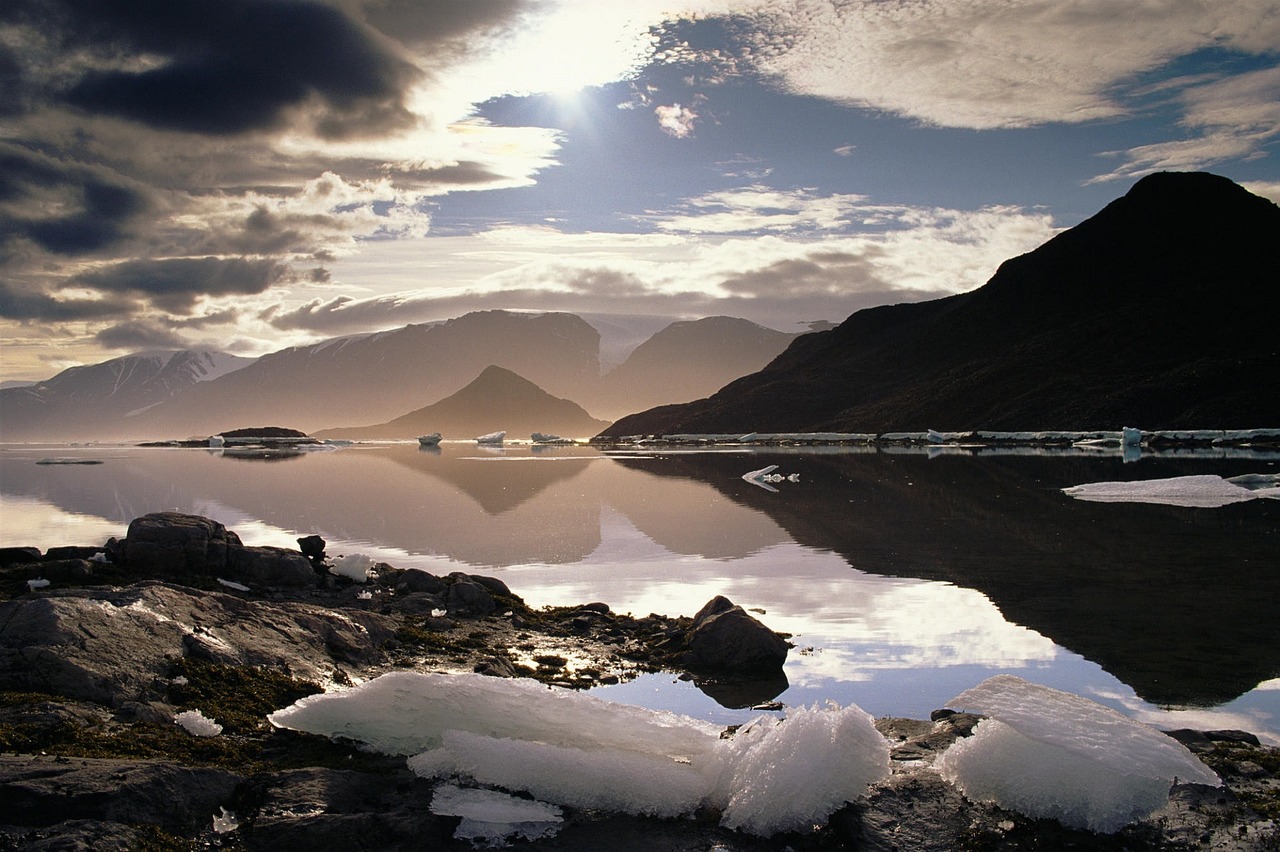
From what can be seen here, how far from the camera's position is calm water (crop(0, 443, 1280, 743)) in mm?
11055

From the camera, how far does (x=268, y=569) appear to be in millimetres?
15859

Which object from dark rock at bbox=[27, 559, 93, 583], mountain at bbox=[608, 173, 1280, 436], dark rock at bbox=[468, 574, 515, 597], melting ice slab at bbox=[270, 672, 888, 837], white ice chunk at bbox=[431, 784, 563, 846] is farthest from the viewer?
mountain at bbox=[608, 173, 1280, 436]

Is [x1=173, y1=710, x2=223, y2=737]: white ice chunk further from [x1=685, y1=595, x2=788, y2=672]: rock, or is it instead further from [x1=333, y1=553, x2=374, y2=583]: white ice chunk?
[x1=333, y1=553, x2=374, y2=583]: white ice chunk

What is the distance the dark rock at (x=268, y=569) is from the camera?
15625mm

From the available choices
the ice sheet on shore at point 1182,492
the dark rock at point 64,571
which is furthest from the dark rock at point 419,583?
the ice sheet on shore at point 1182,492

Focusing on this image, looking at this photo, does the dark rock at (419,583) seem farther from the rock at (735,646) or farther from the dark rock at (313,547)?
the rock at (735,646)

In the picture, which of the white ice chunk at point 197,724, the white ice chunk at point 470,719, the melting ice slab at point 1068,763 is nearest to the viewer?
the melting ice slab at point 1068,763

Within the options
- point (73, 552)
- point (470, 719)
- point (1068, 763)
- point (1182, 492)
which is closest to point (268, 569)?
point (73, 552)

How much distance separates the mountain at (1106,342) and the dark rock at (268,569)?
12101cm

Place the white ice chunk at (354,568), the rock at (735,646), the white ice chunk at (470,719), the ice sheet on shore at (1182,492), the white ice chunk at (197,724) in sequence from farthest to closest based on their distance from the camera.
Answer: the ice sheet on shore at (1182,492) < the white ice chunk at (354,568) < the rock at (735,646) < the white ice chunk at (470,719) < the white ice chunk at (197,724)

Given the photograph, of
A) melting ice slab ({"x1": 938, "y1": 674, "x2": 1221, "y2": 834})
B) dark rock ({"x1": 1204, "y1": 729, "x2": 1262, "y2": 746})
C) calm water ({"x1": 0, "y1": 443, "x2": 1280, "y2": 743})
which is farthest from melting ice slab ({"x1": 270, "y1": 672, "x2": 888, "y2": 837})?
dark rock ({"x1": 1204, "y1": 729, "x2": 1262, "y2": 746})

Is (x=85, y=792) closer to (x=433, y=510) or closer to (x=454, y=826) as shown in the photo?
(x=454, y=826)

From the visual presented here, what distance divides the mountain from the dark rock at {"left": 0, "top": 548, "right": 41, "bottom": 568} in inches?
4906

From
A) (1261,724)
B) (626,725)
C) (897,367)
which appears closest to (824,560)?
(1261,724)
